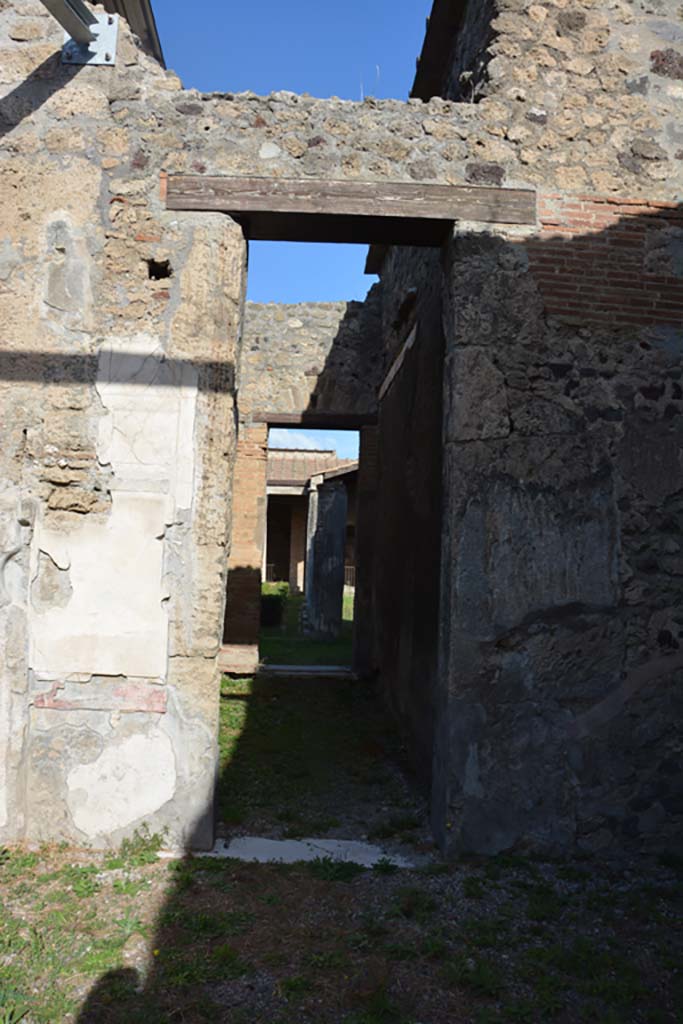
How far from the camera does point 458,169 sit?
12.7 feet

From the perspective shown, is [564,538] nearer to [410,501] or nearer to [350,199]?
[350,199]

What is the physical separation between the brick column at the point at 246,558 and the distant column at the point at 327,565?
3950 millimetres

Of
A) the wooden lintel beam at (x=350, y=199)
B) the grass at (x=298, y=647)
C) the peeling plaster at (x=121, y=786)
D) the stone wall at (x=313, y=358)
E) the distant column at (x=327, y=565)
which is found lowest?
the grass at (x=298, y=647)

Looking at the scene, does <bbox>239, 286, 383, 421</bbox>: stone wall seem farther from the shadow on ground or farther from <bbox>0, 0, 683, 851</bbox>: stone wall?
<bbox>0, 0, 683, 851</bbox>: stone wall

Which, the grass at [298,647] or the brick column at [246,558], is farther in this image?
the grass at [298,647]

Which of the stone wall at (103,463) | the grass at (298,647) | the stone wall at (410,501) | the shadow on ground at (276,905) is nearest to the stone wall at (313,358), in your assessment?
the stone wall at (410,501)

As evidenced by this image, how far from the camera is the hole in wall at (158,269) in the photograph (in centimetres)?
381

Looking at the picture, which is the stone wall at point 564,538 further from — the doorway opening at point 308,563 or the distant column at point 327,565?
the distant column at point 327,565

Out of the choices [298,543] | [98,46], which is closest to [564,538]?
[98,46]

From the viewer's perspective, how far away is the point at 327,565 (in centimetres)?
1324

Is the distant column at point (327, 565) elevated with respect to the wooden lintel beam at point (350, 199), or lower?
lower

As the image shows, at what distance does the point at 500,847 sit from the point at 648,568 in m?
1.56

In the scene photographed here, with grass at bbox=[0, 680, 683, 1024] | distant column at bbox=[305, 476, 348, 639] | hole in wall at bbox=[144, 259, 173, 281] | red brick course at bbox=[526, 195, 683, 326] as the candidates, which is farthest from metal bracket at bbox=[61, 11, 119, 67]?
distant column at bbox=[305, 476, 348, 639]

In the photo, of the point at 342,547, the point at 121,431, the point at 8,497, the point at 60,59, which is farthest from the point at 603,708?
the point at 342,547
